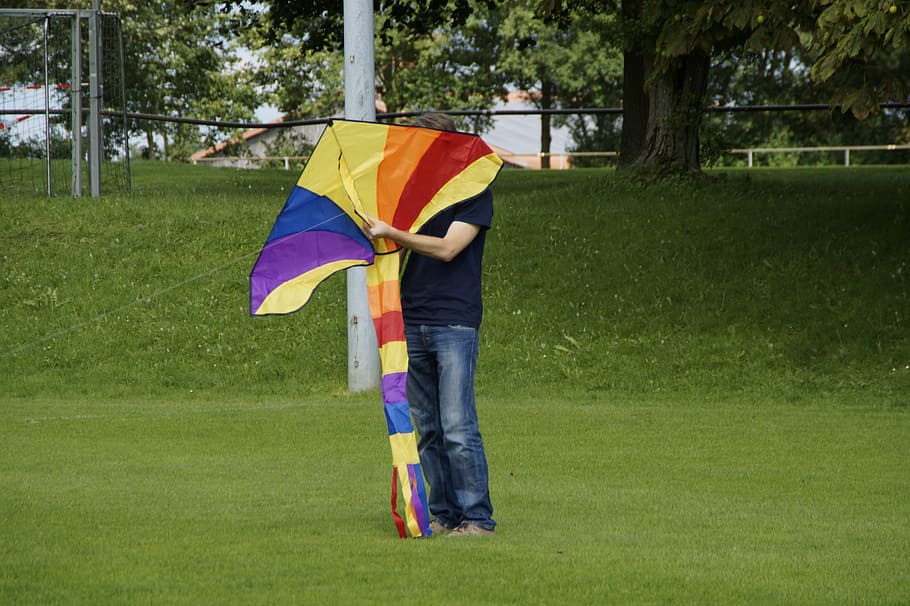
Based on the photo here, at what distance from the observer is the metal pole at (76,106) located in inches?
925

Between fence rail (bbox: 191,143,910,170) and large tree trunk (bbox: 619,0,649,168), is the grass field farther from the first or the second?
fence rail (bbox: 191,143,910,170)

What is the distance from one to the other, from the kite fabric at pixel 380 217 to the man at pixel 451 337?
96 millimetres

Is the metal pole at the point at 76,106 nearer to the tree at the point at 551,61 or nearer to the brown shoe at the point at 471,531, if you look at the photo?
the brown shoe at the point at 471,531

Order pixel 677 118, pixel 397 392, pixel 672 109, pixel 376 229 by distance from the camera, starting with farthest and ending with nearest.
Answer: pixel 672 109, pixel 677 118, pixel 397 392, pixel 376 229

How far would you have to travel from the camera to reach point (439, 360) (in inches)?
271

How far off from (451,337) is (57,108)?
20.8 metres

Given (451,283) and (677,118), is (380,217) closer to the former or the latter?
(451,283)

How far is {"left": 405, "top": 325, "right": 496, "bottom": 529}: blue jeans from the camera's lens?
6.88 meters

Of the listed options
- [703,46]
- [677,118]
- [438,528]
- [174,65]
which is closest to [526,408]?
[703,46]

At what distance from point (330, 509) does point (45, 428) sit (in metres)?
5.52

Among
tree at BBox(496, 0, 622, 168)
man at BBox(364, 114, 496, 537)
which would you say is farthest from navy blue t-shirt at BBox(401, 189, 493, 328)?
tree at BBox(496, 0, 622, 168)

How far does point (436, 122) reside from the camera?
287 inches

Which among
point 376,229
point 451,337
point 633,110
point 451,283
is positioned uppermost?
point 633,110

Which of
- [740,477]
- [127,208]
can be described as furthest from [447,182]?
[127,208]
